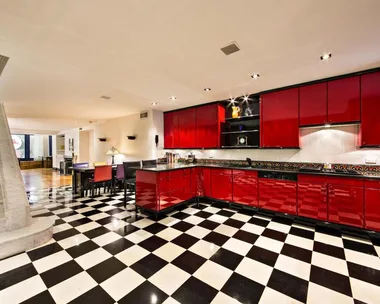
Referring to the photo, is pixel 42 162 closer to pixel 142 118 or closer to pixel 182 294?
pixel 142 118

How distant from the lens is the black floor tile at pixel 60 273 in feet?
5.58

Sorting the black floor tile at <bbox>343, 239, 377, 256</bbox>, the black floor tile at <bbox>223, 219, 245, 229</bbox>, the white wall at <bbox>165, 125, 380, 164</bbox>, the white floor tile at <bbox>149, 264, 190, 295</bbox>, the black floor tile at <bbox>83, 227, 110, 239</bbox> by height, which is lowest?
the black floor tile at <bbox>343, 239, 377, 256</bbox>

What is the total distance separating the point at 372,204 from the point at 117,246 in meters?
3.52

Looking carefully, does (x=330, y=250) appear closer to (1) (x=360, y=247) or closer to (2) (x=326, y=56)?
(1) (x=360, y=247)

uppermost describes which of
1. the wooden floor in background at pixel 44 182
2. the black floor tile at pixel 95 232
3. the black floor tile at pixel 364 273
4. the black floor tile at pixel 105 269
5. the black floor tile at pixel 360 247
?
the wooden floor in background at pixel 44 182

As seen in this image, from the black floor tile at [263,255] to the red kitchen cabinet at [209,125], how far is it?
2.63 meters

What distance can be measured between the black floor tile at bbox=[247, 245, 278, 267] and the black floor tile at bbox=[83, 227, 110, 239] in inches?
82.4

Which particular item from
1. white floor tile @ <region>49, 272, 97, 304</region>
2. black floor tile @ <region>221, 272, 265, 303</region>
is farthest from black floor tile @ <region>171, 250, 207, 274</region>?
white floor tile @ <region>49, 272, 97, 304</region>

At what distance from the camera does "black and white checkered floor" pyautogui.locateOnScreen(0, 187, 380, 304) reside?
155 centimetres

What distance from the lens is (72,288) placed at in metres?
1.61

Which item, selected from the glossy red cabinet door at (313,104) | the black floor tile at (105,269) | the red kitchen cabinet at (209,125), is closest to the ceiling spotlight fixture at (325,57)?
the glossy red cabinet door at (313,104)

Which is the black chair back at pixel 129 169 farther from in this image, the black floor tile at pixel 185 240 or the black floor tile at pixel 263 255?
the black floor tile at pixel 263 255

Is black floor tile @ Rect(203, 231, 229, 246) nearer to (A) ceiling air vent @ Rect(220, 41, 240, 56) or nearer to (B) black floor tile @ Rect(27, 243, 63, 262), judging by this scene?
(B) black floor tile @ Rect(27, 243, 63, 262)

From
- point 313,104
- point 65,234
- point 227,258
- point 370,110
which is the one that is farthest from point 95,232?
point 370,110
